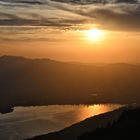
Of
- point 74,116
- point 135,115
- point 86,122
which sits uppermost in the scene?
point 135,115

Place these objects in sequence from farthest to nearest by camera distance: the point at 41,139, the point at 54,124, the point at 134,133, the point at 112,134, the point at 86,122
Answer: the point at 54,124
the point at 86,122
the point at 41,139
the point at 112,134
the point at 134,133

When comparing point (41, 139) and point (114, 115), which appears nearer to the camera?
point (41, 139)

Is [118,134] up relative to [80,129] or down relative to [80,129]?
up

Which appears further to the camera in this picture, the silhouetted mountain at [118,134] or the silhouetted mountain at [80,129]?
the silhouetted mountain at [80,129]

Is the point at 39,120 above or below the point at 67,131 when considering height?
below

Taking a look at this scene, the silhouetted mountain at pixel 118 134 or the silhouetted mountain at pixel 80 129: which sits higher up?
the silhouetted mountain at pixel 118 134

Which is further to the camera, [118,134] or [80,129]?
[80,129]

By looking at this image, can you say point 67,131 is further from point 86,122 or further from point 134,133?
point 134,133

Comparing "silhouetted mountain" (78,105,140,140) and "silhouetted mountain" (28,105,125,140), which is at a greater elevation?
"silhouetted mountain" (78,105,140,140)

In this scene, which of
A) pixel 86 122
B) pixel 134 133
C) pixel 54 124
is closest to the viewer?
pixel 134 133

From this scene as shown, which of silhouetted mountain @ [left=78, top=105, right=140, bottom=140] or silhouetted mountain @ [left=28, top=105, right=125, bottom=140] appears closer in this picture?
silhouetted mountain @ [left=78, top=105, right=140, bottom=140]

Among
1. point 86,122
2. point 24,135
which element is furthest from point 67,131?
point 24,135
